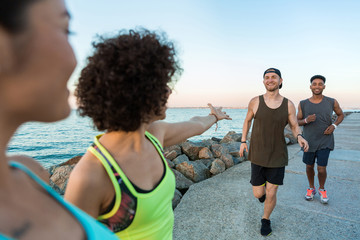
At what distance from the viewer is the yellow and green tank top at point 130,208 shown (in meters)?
1.11

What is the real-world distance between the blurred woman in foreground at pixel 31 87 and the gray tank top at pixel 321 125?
15.7ft

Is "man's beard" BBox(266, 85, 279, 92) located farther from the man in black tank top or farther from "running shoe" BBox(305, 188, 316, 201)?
"running shoe" BBox(305, 188, 316, 201)

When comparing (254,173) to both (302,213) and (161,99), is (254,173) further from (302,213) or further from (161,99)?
(161,99)

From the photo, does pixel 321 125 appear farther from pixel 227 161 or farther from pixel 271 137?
pixel 227 161

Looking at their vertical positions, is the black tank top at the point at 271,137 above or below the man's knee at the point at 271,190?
above

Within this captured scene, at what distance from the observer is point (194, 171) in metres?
5.31

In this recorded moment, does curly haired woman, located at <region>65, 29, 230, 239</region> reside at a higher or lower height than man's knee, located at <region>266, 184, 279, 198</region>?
higher

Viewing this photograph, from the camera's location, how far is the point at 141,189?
116cm

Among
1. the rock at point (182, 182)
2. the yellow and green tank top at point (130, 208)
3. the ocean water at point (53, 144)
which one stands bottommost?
the ocean water at point (53, 144)

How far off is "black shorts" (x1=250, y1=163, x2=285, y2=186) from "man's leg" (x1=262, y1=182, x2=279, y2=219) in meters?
0.07

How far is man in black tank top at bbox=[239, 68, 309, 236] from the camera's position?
338 centimetres

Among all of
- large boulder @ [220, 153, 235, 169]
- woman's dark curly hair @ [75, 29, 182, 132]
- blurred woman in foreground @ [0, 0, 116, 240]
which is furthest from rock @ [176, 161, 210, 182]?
blurred woman in foreground @ [0, 0, 116, 240]

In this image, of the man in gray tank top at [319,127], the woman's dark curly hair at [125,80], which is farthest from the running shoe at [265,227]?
the woman's dark curly hair at [125,80]

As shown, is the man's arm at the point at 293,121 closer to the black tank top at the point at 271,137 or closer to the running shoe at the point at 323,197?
the black tank top at the point at 271,137
